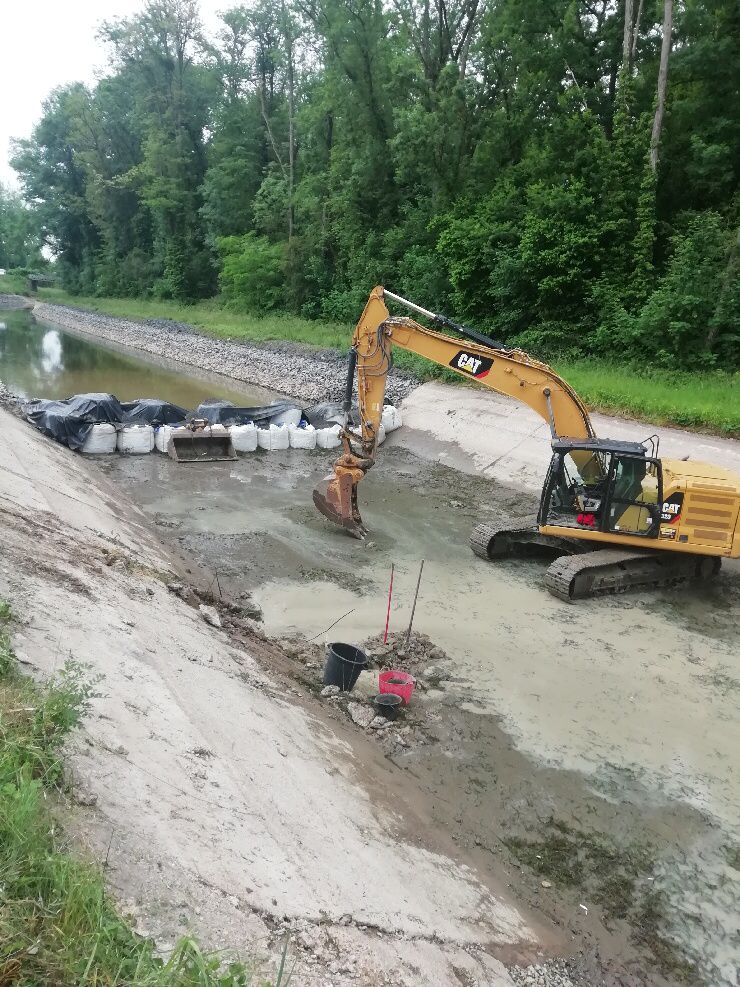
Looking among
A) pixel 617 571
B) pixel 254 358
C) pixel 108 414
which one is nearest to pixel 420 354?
pixel 617 571

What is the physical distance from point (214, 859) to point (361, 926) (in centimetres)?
86

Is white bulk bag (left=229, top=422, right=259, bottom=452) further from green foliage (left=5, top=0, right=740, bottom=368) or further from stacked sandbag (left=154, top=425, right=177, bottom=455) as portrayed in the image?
green foliage (left=5, top=0, right=740, bottom=368)

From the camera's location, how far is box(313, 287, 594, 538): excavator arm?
10797mm

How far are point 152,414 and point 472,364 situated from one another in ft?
31.0

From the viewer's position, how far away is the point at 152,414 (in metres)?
17.3

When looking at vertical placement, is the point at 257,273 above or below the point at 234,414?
above

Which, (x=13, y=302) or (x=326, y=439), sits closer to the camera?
(x=326, y=439)

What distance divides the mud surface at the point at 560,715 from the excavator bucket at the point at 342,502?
0.96ft

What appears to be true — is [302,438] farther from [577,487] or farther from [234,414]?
[577,487]

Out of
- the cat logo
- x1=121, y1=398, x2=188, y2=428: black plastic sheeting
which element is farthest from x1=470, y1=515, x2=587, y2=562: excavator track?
x1=121, y1=398, x2=188, y2=428: black plastic sheeting

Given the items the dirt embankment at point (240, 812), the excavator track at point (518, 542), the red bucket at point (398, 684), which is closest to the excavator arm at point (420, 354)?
the excavator track at point (518, 542)

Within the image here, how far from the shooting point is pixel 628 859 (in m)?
5.31

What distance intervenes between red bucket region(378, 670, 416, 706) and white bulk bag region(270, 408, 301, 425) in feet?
38.2

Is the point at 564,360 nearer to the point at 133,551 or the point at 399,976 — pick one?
the point at 133,551
